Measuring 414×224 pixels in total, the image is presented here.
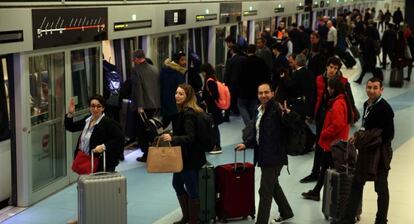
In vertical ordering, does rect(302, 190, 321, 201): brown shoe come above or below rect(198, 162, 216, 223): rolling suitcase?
below

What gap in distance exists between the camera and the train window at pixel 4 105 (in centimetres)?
684

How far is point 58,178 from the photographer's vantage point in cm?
780

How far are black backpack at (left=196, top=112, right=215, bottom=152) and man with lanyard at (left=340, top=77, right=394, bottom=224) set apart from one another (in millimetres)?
1363

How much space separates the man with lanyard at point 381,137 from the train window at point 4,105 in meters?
3.66

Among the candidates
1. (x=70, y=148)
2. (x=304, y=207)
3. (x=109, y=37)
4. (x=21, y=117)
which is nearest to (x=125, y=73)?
(x=109, y=37)

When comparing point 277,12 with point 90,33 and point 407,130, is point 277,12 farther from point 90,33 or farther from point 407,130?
point 90,33

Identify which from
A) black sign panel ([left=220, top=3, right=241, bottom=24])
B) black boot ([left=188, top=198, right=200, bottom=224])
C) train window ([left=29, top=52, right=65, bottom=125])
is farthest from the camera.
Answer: black sign panel ([left=220, top=3, right=241, bottom=24])

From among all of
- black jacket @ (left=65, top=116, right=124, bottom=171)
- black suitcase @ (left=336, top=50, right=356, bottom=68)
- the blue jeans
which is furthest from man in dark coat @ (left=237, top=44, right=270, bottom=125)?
black jacket @ (left=65, top=116, right=124, bottom=171)

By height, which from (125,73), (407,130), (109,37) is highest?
(109,37)

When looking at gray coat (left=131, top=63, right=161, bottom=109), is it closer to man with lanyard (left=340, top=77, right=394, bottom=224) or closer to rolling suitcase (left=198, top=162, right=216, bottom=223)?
rolling suitcase (left=198, top=162, right=216, bottom=223)

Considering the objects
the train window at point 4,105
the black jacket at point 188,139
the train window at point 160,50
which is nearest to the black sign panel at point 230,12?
the train window at point 160,50

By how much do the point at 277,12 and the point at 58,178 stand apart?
1261 cm

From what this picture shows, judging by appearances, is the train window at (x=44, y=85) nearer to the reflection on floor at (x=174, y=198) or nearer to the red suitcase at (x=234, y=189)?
the reflection on floor at (x=174, y=198)

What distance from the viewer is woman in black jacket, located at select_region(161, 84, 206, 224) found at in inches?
228
